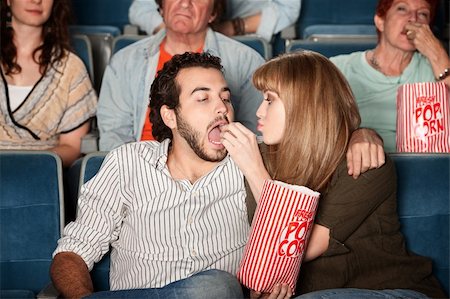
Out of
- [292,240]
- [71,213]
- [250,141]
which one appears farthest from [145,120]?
[292,240]

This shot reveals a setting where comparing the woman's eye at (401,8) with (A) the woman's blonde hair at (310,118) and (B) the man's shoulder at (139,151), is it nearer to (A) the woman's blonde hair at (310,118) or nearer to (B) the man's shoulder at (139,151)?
(A) the woman's blonde hair at (310,118)

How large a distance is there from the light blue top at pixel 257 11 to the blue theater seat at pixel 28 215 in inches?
48.3

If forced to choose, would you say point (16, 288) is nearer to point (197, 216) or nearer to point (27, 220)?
point (27, 220)

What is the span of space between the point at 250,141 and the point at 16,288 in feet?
2.09

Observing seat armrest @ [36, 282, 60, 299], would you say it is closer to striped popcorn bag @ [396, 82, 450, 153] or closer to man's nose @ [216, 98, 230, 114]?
man's nose @ [216, 98, 230, 114]

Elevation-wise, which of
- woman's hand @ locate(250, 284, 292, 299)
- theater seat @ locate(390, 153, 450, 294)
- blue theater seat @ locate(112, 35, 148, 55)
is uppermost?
blue theater seat @ locate(112, 35, 148, 55)

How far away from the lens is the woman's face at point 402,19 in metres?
2.34

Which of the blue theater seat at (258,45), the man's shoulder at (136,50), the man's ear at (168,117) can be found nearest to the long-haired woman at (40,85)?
the man's shoulder at (136,50)

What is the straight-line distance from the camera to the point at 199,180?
5.43 ft

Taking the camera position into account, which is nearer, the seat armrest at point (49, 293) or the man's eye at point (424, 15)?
the seat armrest at point (49, 293)

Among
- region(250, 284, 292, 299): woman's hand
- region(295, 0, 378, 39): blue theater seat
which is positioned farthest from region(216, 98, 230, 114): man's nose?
region(295, 0, 378, 39): blue theater seat

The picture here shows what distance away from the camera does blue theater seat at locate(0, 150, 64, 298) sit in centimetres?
176

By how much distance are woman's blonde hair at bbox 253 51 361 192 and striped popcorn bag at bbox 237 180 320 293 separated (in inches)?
4.6

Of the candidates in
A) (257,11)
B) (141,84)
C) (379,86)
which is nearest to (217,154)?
(141,84)
